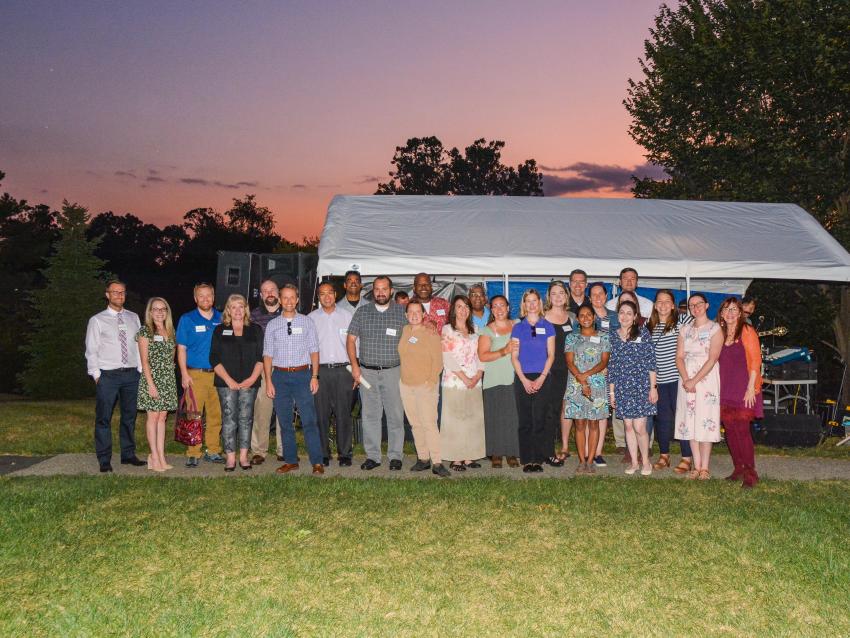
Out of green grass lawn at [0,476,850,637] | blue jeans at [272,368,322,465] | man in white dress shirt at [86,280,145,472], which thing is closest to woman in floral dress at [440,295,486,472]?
green grass lawn at [0,476,850,637]

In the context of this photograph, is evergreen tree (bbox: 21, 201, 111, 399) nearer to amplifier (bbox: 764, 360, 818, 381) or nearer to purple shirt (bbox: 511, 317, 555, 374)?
purple shirt (bbox: 511, 317, 555, 374)

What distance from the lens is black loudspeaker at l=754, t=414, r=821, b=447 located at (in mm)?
8961

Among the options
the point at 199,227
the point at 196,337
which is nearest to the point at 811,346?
the point at 196,337

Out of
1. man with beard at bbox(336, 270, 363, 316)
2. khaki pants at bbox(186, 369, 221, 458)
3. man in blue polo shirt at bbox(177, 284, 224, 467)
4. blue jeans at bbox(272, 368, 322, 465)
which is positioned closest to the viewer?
blue jeans at bbox(272, 368, 322, 465)

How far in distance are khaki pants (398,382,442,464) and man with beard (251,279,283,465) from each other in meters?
1.28

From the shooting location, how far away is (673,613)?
12.3 ft

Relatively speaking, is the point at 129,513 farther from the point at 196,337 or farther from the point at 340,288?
the point at 340,288

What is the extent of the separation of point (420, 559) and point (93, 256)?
66.1 ft

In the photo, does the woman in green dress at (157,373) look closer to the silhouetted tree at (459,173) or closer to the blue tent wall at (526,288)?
the blue tent wall at (526,288)

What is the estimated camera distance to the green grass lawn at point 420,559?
12.0ft

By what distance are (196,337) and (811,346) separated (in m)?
13.1

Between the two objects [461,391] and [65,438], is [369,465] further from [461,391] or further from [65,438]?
[65,438]

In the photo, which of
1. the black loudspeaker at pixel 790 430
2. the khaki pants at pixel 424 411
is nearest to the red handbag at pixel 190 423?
the khaki pants at pixel 424 411

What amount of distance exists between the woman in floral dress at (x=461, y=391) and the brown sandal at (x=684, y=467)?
184 centimetres
